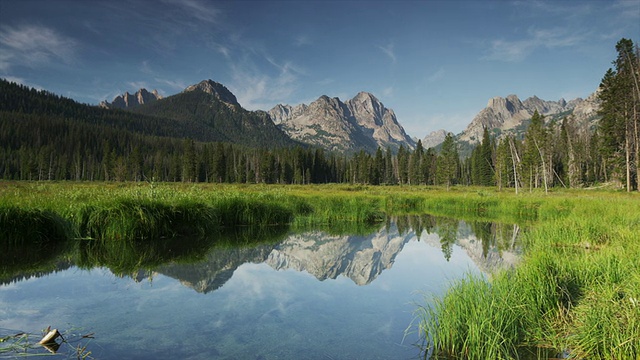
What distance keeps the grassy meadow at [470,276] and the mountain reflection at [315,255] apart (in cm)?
48

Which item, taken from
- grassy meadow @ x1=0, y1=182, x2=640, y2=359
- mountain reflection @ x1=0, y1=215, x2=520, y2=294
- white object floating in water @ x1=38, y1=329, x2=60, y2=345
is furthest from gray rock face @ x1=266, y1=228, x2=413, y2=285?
white object floating in water @ x1=38, y1=329, x2=60, y2=345

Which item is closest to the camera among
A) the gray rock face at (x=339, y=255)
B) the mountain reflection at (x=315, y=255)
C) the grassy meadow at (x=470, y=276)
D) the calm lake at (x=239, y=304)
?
the grassy meadow at (x=470, y=276)

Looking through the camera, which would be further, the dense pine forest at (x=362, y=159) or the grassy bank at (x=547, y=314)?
the dense pine forest at (x=362, y=159)

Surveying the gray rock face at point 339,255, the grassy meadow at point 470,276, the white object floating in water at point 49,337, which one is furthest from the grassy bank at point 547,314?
the white object floating in water at point 49,337

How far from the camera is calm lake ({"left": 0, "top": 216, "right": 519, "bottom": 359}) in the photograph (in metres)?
5.74

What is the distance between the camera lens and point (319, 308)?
8.26 meters

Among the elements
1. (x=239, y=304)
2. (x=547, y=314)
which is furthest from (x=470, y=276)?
(x=239, y=304)

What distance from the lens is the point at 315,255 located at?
14297mm

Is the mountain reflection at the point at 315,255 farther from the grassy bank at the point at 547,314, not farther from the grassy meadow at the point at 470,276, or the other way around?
the grassy bank at the point at 547,314

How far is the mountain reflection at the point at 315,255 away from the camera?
1057 cm

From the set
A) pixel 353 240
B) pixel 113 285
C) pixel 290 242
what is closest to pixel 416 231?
pixel 353 240

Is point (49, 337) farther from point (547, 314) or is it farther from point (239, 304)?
point (547, 314)

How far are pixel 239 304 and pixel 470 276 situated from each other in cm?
501

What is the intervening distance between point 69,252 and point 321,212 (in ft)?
55.3
